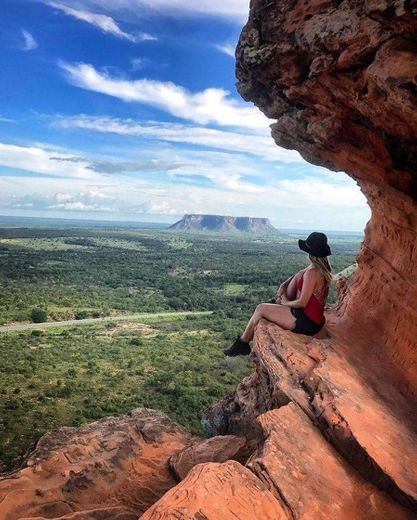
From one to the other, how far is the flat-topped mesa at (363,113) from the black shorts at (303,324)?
1.08 meters

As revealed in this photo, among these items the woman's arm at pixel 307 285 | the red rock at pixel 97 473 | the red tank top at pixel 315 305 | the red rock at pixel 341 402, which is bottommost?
the red rock at pixel 97 473

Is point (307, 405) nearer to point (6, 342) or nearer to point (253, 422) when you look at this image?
point (253, 422)

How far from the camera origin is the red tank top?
34.3ft

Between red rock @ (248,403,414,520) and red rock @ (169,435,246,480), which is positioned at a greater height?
red rock @ (248,403,414,520)

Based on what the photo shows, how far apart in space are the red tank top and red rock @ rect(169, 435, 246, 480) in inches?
128

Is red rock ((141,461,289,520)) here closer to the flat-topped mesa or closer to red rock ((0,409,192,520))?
red rock ((0,409,192,520))

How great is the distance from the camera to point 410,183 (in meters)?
9.50

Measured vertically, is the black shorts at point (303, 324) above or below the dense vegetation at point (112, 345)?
above

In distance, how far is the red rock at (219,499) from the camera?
600 centimetres

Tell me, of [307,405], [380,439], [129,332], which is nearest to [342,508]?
[380,439]

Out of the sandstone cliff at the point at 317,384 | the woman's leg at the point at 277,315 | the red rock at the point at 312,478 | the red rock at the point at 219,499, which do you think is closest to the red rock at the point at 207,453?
the sandstone cliff at the point at 317,384

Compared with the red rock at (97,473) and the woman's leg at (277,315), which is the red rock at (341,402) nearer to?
the woman's leg at (277,315)

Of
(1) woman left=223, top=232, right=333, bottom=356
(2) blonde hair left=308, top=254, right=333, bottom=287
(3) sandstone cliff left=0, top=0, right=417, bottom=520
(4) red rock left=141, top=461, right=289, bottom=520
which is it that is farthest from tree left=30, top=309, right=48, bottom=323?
(4) red rock left=141, top=461, right=289, bottom=520

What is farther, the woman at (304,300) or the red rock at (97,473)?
the woman at (304,300)
